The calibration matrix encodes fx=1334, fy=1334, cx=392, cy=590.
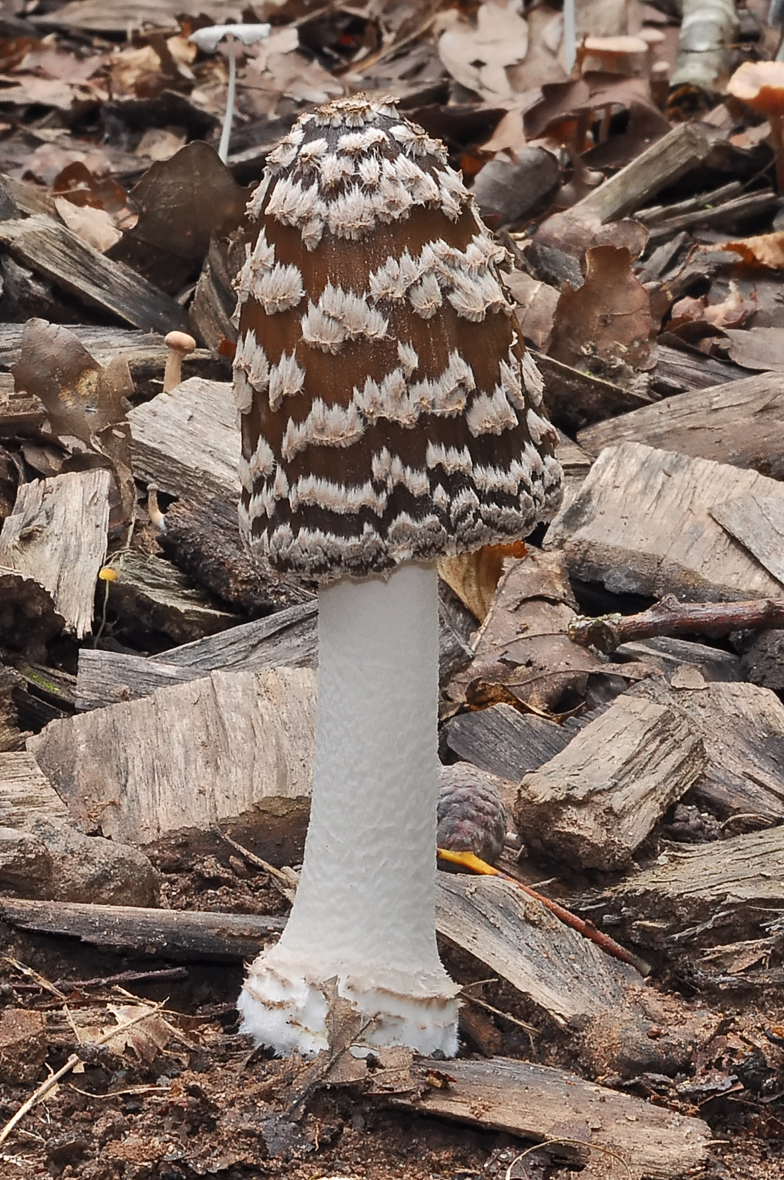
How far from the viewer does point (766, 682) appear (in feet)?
15.0

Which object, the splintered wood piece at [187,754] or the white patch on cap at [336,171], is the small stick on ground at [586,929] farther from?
the white patch on cap at [336,171]

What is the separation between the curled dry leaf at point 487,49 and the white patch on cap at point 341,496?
664 centimetres

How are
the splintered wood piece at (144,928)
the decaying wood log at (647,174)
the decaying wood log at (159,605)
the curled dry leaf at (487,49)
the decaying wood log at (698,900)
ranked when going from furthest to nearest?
the curled dry leaf at (487,49), the decaying wood log at (647,174), the decaying wood log at (159,605), the decaying wood log at (698,900), the splintered wood piece at (144,928)

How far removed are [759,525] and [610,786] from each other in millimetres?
1513

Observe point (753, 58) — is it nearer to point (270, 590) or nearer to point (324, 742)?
point (270, 590)

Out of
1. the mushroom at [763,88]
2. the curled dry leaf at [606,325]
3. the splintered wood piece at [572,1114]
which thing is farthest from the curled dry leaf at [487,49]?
the splintered wood piece at [572,1114]

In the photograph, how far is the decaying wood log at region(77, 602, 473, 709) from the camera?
430cm

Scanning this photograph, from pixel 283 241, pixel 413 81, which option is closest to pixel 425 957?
pixel 283 241

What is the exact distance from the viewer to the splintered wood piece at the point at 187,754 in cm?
379

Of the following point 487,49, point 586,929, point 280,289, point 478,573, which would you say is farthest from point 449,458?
point 487,49

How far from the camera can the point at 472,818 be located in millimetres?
3803

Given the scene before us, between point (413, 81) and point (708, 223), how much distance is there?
112 inches

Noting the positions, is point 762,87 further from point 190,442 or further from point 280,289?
point 280,289

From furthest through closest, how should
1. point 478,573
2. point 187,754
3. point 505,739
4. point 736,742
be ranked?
point 478,573 < point 505,739 < point 736,742 < point 187,754
